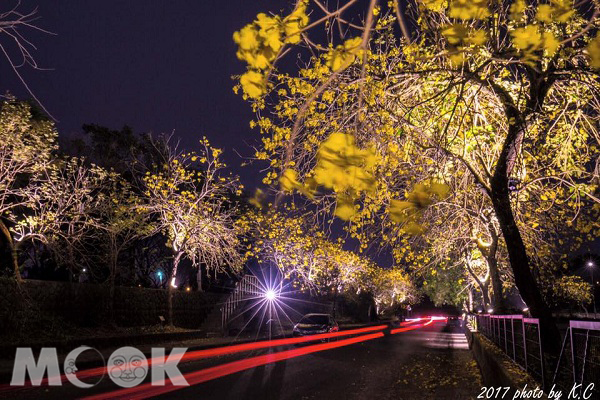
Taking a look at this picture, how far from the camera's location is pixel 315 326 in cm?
2450

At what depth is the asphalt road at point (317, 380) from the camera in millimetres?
9031

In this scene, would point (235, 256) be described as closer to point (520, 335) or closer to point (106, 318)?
point (106, 318)

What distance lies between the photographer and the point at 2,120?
15250mm

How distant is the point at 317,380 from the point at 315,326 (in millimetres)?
13872

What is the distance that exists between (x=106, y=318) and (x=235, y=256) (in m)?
6.35

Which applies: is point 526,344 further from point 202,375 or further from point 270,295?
point 270,295

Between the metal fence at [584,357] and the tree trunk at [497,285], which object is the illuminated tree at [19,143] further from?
the metal fence at [584,357]

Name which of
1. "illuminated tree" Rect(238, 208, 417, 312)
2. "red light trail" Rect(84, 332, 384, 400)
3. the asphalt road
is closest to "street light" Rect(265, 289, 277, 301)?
"illuminated tree" Rect(238, 208, 417, 312)

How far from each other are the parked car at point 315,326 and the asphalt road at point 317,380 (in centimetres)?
774

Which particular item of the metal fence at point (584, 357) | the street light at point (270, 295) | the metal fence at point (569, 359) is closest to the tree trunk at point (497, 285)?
the metal fence at point (569, 359)

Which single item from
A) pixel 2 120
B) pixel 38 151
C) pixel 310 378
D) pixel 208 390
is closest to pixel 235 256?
pixel 38 151

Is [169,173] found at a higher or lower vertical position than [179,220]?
higher

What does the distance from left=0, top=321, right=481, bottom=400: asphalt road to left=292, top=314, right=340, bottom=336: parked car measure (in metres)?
7.74

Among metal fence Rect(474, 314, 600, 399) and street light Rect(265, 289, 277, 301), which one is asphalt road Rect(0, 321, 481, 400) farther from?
street light Rect(265, 289, 277, 301)
